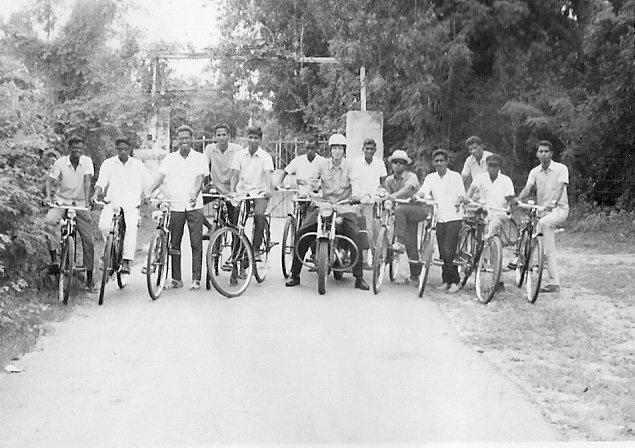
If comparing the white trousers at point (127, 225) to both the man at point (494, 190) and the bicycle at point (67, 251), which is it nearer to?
the bicycle at point (67, 251)

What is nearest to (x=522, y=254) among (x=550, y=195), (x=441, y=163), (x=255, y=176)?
(x=550, y=195)

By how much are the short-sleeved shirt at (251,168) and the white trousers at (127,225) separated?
128 cm

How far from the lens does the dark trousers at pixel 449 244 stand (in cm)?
933

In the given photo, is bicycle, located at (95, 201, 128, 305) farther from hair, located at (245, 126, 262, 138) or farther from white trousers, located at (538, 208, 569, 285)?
white trousers, located at (538, 208, 569, 285)

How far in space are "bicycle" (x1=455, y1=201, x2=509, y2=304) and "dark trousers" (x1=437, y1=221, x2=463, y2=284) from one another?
3.3 inches

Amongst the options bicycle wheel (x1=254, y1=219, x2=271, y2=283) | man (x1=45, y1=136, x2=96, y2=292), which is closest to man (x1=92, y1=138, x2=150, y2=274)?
man (x1=45, y1=136, x2=96, y2=292)

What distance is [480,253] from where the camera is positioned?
895 centimetres

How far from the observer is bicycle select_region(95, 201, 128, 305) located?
831cm

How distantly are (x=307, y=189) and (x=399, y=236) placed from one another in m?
1.13

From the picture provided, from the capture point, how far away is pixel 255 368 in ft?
19.2

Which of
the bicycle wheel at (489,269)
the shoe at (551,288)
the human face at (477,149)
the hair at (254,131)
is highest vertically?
the hair at (254,131)

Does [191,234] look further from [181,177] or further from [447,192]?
[447,192]

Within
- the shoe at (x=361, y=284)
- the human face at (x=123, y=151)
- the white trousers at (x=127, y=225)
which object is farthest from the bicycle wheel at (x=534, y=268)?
the human face at (x=123, y=151)

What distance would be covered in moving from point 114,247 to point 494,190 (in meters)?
3.91
